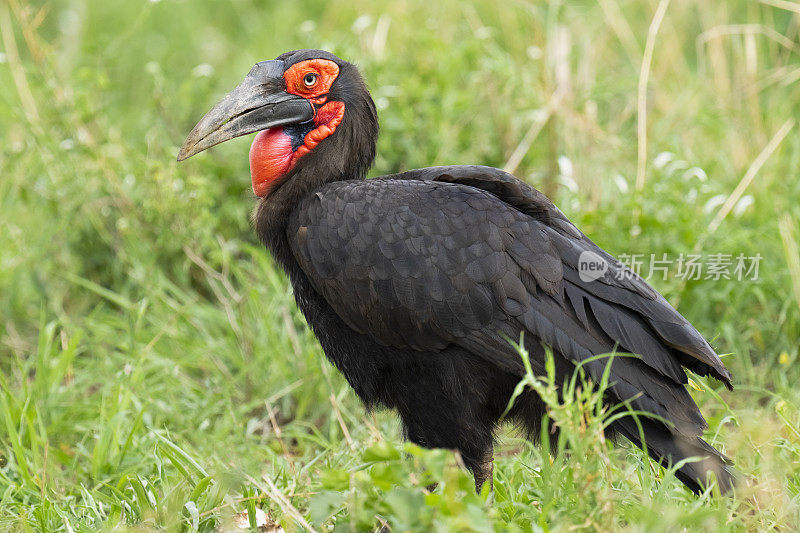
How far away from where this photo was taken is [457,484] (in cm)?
204

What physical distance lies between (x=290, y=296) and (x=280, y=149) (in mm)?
1135

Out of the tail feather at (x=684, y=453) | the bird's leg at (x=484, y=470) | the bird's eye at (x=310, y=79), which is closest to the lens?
the tail feather at (x=684, y=453)

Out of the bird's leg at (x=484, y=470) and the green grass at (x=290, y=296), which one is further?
Result: the bird's leg at (x=484, y=470)

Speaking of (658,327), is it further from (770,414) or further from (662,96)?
(662,96)

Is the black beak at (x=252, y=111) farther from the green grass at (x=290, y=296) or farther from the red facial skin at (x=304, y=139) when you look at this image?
the green grass at (x=290, y=296)

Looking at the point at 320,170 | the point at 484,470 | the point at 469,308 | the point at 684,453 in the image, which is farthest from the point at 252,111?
the point at 684,453

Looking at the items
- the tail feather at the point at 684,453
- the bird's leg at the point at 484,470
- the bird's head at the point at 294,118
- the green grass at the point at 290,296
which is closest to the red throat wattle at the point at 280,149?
the bird's head at the point at 294,118

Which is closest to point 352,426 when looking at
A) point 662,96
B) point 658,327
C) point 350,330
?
point 350,330

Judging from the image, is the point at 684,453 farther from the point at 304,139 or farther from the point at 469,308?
the point at 304,139

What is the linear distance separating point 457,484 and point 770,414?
1.97 metres

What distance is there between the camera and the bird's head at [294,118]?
3.00m

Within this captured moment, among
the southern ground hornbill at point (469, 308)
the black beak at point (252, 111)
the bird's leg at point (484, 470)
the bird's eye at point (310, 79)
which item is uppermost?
the bird's eye at point (310, 79)

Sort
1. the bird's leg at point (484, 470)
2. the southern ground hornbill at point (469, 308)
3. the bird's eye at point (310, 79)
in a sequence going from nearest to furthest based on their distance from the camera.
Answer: the southern ground hornbill at point (469, 308)
the bird's leg at point (484, 470)
the bird's eye at point (310, 79)

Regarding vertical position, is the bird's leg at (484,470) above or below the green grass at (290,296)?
below
